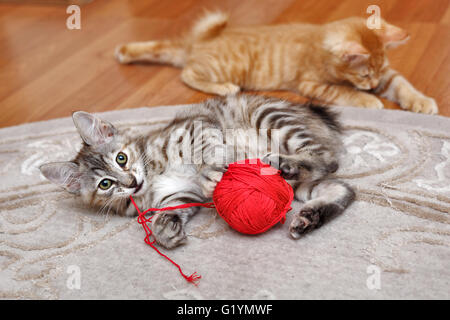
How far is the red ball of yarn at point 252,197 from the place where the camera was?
1.31 meters

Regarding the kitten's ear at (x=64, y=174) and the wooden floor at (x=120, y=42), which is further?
the wooden floor at (x=120, y=42)

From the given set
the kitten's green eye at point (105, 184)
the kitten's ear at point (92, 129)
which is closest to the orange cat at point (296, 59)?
the kitten's ear at point (92, 129)

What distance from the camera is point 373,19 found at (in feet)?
7.41

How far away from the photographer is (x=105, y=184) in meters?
1.50

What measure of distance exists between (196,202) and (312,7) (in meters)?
2.20

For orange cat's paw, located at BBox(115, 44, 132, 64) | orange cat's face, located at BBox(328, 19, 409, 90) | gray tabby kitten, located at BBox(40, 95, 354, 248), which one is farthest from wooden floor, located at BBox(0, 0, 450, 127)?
gray tabby kitten, located at BBox(40, 95, 354, 248)

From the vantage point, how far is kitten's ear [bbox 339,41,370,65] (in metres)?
2.10

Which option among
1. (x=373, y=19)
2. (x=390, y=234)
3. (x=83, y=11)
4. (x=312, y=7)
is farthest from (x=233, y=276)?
(x=83, y=11)

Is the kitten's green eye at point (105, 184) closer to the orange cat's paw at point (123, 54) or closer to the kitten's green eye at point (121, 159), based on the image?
the kitten's green eye at point (121, 159)

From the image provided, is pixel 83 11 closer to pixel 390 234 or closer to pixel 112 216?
pixel 112 216

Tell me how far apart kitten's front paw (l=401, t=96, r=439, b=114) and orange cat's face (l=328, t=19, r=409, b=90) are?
0.23 meters

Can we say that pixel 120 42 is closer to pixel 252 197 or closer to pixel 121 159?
pixel 121 159

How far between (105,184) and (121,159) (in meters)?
0.10

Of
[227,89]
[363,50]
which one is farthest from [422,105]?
[227,89]
